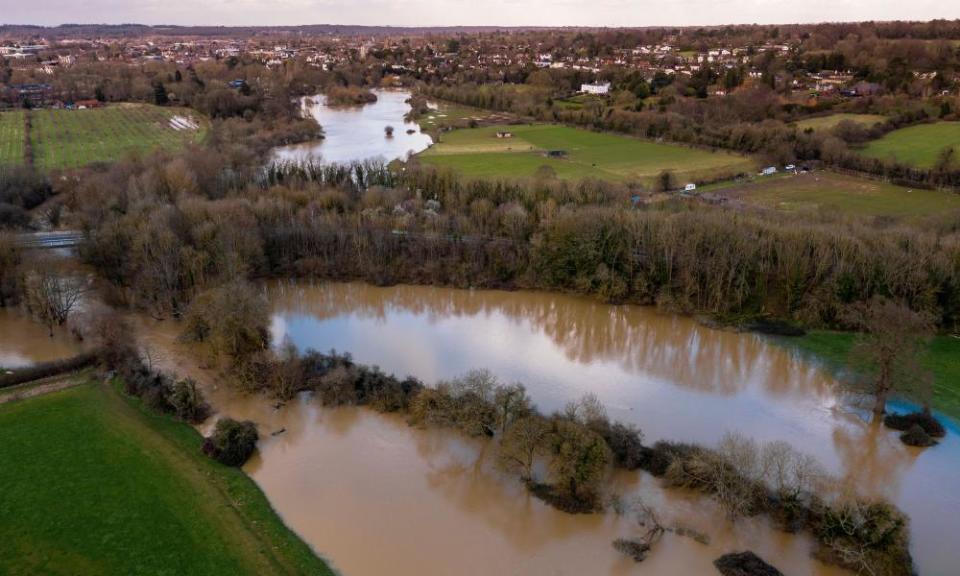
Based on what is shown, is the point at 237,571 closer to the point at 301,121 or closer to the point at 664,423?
the point at 664,423

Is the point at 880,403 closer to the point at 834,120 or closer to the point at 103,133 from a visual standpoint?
the point at 834,120

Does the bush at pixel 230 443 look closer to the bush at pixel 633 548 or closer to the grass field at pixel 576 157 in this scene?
the bush at pixel 633 548

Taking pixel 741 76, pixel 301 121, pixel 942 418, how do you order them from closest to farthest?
pixel 942 418
pixel 301 121
pixel 741 76

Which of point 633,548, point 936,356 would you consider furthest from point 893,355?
point 633,548

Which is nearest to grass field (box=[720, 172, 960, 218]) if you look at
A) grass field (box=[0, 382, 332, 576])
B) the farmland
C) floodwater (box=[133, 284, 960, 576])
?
floodwater (box=[133, 284, 960, 576])

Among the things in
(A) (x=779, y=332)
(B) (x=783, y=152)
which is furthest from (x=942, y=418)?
(B) (x=783, y=152)

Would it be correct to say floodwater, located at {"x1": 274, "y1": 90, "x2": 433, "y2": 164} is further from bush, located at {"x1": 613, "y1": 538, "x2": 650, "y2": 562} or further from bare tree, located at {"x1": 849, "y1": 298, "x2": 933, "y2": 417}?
bush, located at {"x1": 613, "y1": 538, "x2": 650, "y2": 562}

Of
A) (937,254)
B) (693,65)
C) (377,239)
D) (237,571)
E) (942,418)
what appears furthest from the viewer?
(693,65)
